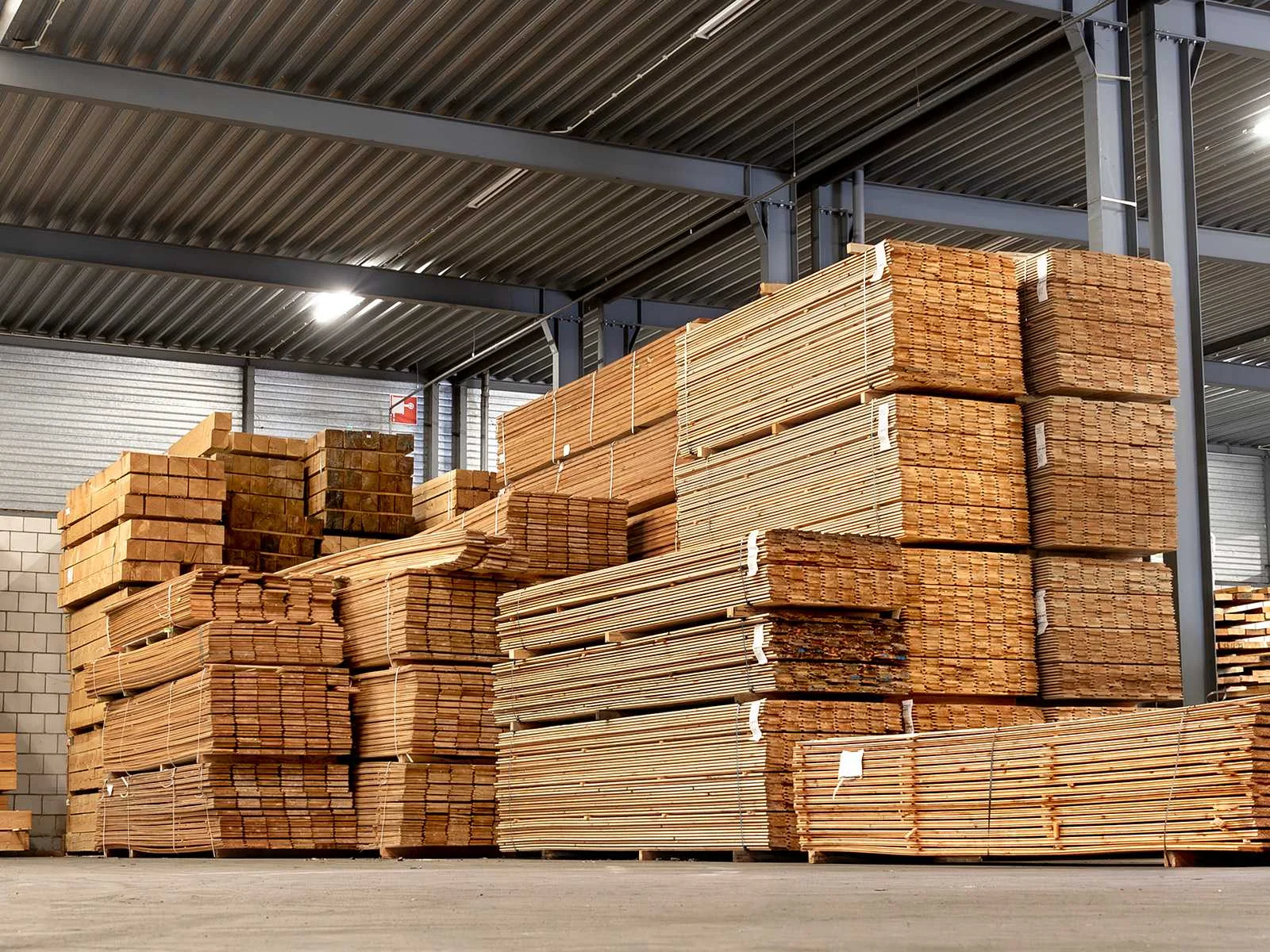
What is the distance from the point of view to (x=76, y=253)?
17.4 meters

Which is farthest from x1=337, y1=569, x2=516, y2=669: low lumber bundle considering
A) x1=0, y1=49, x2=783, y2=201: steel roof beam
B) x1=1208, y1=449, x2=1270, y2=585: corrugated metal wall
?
x1=1208, y1=449, x2=1270, y2=585: corrugated metal wall

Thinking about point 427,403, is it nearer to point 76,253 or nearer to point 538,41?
point 76,253

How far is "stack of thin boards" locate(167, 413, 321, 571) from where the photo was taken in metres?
15.3

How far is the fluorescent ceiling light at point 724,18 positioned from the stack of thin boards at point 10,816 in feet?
28.3

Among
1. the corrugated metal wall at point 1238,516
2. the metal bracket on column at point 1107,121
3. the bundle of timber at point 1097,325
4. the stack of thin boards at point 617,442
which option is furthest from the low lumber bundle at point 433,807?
the corrugated metal wall at point 1238,516

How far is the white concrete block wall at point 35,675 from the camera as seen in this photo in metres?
16.2

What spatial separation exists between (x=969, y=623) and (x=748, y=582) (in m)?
1.41

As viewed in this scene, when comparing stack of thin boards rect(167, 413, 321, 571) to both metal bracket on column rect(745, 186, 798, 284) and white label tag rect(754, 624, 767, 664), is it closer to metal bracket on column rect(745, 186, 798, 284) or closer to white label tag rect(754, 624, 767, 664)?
metal bracket on column rect(745, 186, 798, 284)

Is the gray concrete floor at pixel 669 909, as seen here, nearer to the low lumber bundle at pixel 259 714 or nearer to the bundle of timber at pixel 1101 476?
the bundle of timber at pixel 1101 476

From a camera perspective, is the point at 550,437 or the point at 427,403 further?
the point at 427,403

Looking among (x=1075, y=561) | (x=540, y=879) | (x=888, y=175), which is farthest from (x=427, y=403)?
(x=540, y=879)

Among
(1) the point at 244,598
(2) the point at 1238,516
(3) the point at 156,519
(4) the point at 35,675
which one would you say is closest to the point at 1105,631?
(1) the point at 244,598

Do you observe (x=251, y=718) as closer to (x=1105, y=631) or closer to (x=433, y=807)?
(x=433, y=807)

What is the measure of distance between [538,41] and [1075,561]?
648 centimetres
